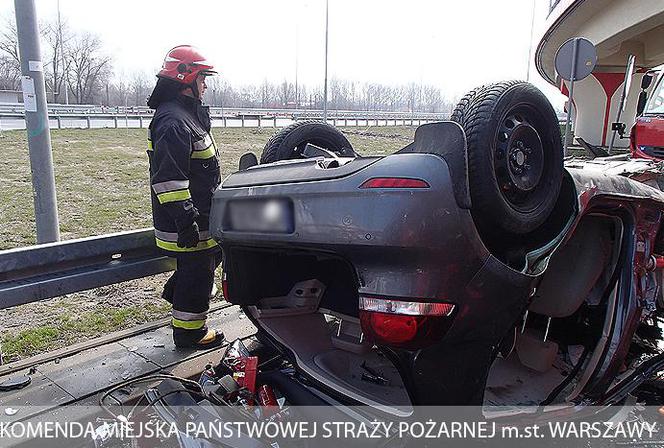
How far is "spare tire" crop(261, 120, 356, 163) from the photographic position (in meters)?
3.24

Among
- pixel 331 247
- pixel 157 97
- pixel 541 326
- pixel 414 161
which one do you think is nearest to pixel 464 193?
pixel 414 161

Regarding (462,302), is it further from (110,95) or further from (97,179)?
(110,95)

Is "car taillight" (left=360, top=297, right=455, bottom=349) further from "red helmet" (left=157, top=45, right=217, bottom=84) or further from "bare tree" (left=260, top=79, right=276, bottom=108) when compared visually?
"bare tree" (left=260, top=79, right=276, bottom=108)

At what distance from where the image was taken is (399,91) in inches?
2530

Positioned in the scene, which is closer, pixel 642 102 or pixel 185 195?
pixel 185 195

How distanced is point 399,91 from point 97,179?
5664 cm

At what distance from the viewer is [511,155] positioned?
2.37m

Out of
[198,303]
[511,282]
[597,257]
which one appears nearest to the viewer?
[511,282]

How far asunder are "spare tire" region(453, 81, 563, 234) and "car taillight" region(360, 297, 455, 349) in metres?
0.47

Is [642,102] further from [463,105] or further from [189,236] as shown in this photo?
[189,236]

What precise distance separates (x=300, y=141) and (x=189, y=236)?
1.04m

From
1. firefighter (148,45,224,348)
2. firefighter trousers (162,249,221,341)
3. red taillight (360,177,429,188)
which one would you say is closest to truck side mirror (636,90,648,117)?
firefighter (148,45,224,348)

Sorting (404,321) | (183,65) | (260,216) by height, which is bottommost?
(404,321)

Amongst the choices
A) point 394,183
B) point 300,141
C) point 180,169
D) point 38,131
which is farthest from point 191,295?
point 394,183
